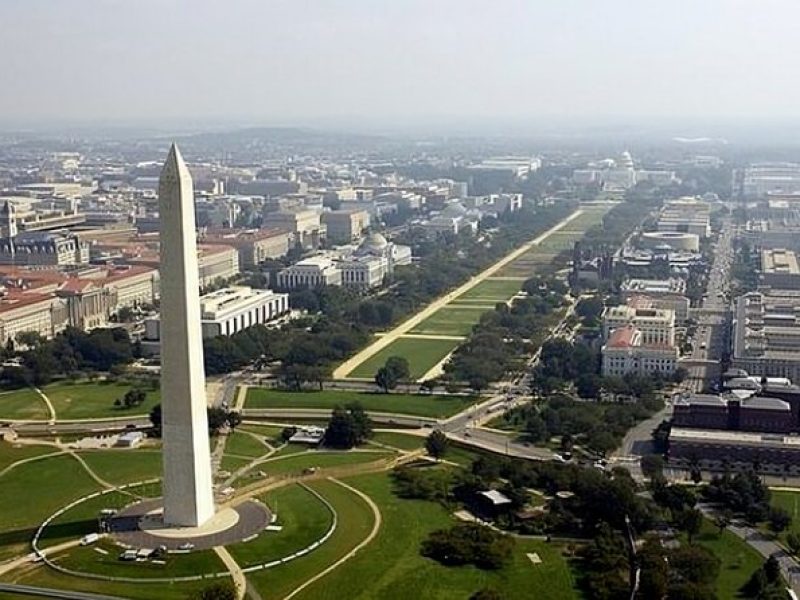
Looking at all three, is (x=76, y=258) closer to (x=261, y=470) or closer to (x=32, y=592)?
(x=261, y=470)

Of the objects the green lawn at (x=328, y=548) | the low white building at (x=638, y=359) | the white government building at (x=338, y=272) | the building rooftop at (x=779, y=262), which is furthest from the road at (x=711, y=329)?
the white government building at (x=338, y=272)

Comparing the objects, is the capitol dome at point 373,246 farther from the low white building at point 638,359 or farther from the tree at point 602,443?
the tree at point 602,443

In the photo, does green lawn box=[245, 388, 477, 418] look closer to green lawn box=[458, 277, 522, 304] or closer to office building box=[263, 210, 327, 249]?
green lawn box=[458, 277, 522, 304]

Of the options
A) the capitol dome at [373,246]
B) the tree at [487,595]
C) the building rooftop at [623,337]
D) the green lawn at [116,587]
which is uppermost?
the capitol dome at [373,246]

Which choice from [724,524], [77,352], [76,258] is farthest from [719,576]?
[76,258]

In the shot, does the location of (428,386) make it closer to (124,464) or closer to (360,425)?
(360,425)

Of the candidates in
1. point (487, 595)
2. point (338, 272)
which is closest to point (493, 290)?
point (338, 272)
